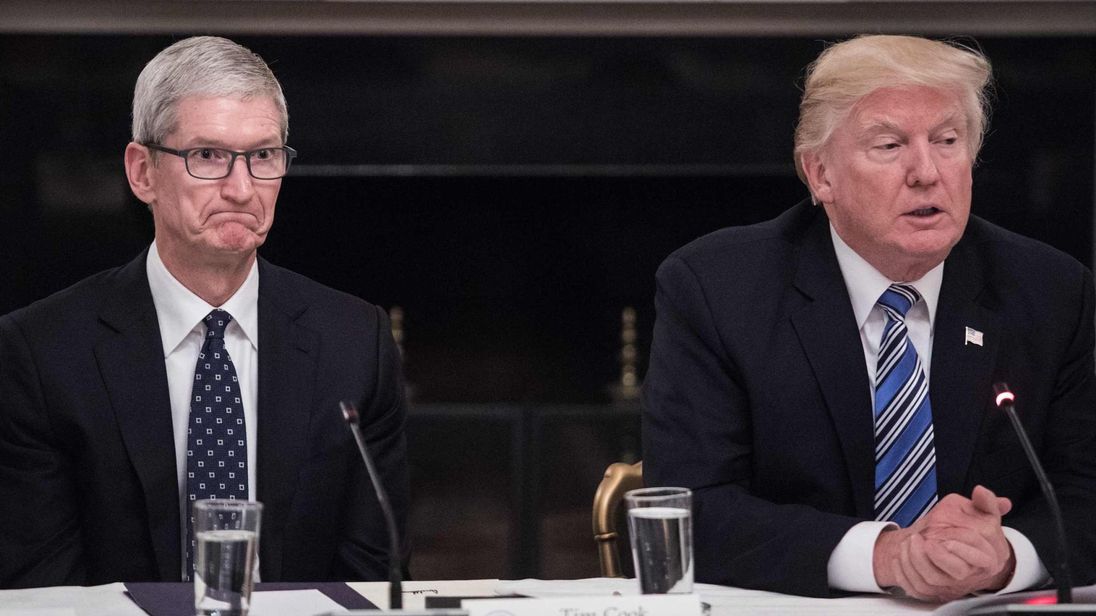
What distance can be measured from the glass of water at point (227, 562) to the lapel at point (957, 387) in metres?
0.92

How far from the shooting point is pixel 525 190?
439cm

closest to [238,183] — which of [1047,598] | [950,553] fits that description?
[950,553]

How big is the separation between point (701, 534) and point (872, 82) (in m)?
0.63

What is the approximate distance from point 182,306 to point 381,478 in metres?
0.36

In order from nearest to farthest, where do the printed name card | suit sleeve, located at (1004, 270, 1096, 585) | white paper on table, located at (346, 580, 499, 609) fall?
1. the printed name card
2. white paper on table, located at (346, 580, 499, 609)
3. suit sleeve, located at (1004, 270, 1096, 585)

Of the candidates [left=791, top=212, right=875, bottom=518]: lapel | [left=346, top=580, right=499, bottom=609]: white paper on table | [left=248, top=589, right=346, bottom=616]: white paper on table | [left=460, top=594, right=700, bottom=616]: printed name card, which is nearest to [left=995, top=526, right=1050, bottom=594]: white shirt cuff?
[left=791, top=212, right=875, bottom=518]: lapel

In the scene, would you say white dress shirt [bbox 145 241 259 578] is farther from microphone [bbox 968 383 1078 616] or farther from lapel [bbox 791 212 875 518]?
microphone [bbox 968 383 1078 616]

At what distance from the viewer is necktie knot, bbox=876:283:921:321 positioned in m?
1.92

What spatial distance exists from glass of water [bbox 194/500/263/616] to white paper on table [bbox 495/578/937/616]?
306 mm

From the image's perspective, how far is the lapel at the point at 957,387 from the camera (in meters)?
1.87

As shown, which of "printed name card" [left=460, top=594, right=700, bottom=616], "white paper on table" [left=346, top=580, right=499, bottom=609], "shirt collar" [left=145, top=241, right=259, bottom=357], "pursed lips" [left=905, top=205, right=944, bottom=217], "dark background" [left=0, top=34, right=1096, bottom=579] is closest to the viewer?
"printed name card" [left=460, top=594, right=700, bottom=616]

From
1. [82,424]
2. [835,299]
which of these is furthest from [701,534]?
[82,424]

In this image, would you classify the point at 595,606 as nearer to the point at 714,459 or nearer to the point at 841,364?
the point at 714,459

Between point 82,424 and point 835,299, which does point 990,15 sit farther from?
point 82,424
